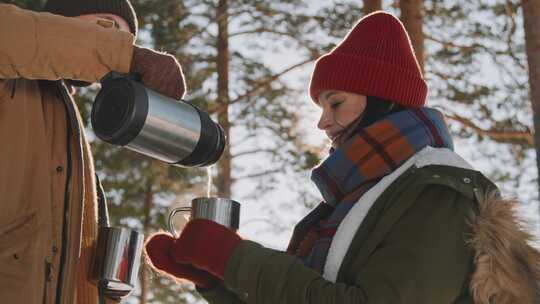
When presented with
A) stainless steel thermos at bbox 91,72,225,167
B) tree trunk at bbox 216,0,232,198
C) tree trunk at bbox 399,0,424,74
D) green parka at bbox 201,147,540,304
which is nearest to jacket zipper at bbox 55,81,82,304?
stainless steel thermos at bbox 91,72,225,167

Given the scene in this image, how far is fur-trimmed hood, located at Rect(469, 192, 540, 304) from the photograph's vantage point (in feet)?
6.95

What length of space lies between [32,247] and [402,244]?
1.11m

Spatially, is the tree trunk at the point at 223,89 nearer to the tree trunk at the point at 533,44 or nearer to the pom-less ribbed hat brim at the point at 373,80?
the tree trunk at the point at 533,44

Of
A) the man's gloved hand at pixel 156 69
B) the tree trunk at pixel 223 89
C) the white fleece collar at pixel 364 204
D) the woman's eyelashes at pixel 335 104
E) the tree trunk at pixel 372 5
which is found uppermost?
the tree trunk at pixel 372 5

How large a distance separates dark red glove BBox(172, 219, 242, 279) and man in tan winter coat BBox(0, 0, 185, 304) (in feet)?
1.60

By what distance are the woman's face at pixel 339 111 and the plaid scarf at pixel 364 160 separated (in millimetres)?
106

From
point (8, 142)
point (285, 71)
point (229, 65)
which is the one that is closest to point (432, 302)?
point (8, 142)

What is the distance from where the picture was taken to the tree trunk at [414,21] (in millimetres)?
6755

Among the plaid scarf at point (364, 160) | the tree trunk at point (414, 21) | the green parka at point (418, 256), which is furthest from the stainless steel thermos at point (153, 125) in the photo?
the tree trunk at point (414, 21)

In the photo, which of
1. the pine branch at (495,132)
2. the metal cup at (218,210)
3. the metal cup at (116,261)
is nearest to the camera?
the metal cup at (218,210)

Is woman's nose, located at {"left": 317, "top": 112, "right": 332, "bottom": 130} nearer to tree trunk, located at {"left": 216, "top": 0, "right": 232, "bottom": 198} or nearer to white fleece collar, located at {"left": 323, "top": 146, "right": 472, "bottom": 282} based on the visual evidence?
white fleece collar, located at {"left": 323, "top": 146, "right": 472, "bottom": 282}

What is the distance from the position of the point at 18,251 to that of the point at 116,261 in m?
0.53

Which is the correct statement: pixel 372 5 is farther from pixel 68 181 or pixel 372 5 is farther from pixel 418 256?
pixel 418 256

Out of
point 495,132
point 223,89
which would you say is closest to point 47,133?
point 495,132
